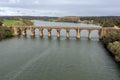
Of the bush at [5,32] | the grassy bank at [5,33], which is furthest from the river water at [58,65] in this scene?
the bush at [5,32]

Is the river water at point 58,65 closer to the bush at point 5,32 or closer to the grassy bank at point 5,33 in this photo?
the grassy bank at point 5,33

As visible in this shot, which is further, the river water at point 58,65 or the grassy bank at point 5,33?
the grassy bank at point 5,33

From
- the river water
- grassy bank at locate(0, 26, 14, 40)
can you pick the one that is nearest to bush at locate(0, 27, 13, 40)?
grassy bank at locate(0, 26, 14, 40)

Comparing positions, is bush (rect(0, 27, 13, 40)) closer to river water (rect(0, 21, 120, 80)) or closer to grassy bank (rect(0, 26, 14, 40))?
grassy bank (rect(0, 26, 14, 40))

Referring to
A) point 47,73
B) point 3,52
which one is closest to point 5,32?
point 3,52

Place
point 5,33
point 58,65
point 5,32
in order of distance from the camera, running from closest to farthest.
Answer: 1. point 58,65
2. point 5,33
3. point 5,32

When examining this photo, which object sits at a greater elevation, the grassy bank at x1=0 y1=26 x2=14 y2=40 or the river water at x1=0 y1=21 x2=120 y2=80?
the grassy bank at x1=0 y1=26 x2=14 y2=40

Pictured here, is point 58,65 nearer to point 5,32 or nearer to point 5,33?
point 5,33

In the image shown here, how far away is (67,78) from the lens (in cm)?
4228

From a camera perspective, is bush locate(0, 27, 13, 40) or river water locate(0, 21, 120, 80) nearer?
river water locate(0, 21, 120, 80)

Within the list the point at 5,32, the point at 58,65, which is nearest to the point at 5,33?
the point at 5,32

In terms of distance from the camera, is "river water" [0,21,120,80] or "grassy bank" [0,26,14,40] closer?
"river water" [0,21,120,80]

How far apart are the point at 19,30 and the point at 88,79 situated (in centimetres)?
7890

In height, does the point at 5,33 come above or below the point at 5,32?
below
